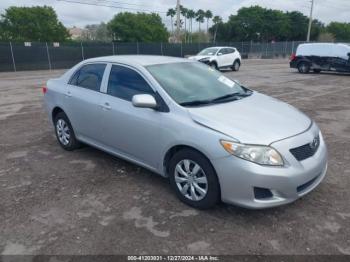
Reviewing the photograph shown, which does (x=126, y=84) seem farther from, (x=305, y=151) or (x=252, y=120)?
(x=305, y=151)

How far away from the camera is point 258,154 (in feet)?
10.3

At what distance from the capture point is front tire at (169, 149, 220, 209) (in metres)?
3.38

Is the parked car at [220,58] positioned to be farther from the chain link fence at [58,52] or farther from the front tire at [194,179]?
the front tire at [194,179]

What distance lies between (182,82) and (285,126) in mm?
1374

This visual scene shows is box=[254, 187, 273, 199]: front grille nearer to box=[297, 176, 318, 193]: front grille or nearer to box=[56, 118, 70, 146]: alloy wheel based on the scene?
box=[297, 176, 318, 193]: front grille

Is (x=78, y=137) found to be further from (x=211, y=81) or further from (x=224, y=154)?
(x=224, y=154)

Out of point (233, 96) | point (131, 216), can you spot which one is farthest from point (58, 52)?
point (131, 216)

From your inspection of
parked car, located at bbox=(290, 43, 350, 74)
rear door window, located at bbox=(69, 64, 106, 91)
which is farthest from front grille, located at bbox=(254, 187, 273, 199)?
parked car, located at bbox=(290, 43, 350, 74)

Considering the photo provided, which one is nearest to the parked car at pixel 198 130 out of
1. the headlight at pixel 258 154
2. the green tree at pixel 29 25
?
the headlight at pixel 258 154

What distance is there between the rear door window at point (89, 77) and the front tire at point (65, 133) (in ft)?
2.09

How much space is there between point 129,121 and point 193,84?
935mm

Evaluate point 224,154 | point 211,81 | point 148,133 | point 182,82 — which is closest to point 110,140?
point 148,133

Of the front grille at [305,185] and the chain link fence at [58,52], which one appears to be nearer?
the front grille at [305,185]

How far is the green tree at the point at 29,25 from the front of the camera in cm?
5434
